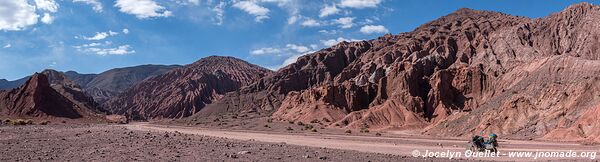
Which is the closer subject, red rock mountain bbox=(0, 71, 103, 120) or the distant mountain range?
the distant mountain range

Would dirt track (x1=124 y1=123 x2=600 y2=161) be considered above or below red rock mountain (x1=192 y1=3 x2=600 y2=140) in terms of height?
below

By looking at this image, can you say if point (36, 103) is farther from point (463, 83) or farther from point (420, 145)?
point (420, 145)

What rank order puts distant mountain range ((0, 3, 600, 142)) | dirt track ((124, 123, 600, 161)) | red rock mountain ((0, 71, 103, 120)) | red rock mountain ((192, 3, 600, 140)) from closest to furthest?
1. dirt track ((124, 123, 600, 161))
2. red rock mountain ((192, 3, 600, 140))
3. distant mountain range ((0, 3, 600, 142))
4. red rock mountain ((0, 71, 103, 120))

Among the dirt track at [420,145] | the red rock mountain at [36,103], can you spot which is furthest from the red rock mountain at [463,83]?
the red rock mountain at [36,103]

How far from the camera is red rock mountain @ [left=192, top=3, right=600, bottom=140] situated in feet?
176

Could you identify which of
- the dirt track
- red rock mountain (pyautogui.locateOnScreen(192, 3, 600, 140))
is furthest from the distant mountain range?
the dirt track

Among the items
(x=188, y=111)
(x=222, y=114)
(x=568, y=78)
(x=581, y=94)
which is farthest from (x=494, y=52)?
(x=188, y=111)

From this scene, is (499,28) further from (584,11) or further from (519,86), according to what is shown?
(519,86)

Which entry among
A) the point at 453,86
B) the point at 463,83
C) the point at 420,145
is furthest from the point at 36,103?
the point at 420,145

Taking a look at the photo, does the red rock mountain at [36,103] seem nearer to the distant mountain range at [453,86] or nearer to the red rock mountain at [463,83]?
the distant mountain range at [453,86]

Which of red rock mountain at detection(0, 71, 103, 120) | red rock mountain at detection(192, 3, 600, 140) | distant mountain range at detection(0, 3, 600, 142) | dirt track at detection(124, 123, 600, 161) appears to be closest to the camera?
dirt track at detection(124, 123, 600, 161)

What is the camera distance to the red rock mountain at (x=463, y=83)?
53781mm

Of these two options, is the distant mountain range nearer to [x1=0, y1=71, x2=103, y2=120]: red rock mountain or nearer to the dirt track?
[x1=0, y1=71, x2=103, y2=120]: red rock mountain

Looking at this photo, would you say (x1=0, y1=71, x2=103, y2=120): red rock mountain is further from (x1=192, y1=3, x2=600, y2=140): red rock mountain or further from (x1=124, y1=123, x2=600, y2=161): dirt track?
(x1=124, y1=123, x2=600, y2=161): dirt track
